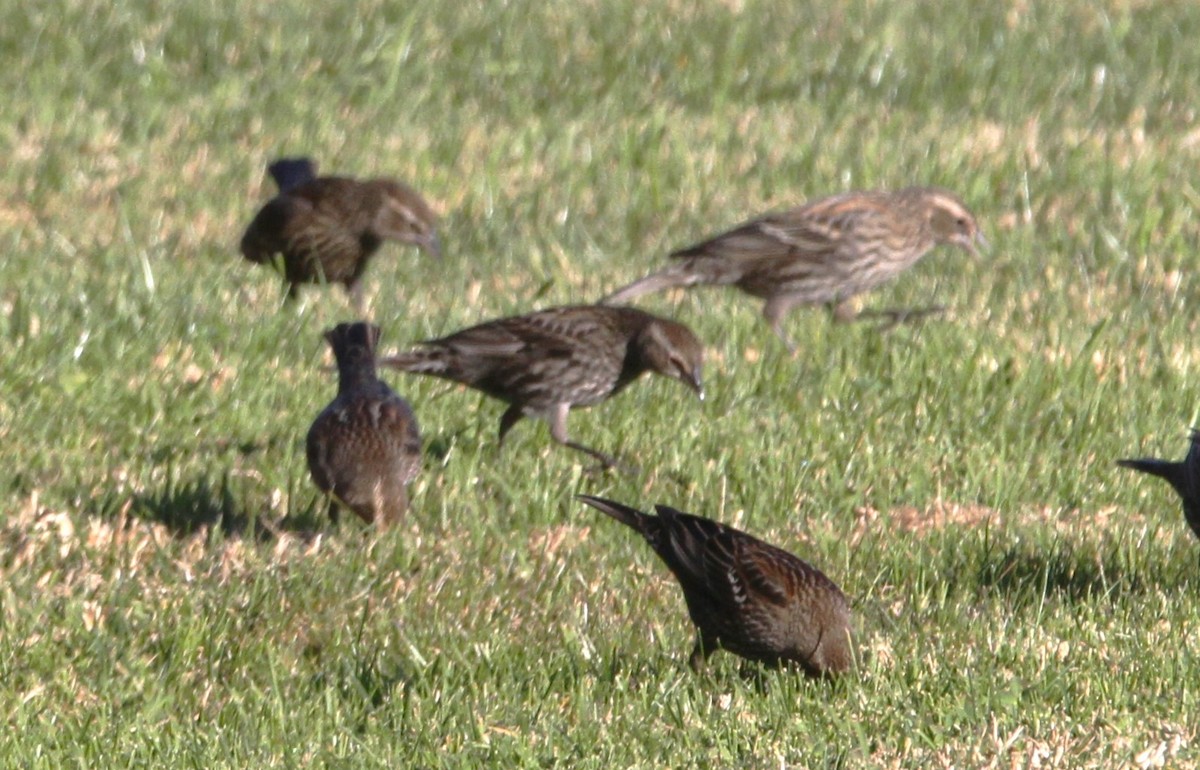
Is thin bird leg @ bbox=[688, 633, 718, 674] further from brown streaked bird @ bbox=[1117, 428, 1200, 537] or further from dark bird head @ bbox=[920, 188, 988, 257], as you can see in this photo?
dark bird head @ bbox=[920, 188, 988, 257]

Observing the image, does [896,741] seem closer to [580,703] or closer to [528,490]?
[580,703]

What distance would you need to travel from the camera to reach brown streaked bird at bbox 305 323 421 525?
7414mm

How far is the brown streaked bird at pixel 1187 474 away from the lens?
6.91 meters

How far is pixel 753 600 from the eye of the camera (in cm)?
625

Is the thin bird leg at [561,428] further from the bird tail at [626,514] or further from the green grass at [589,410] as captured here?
the bird tail at [626,514]

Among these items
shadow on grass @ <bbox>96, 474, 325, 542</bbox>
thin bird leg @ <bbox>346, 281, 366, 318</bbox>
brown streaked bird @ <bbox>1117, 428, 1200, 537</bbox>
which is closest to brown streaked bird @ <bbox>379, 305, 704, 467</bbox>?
shadow on grass @ <bbox>96, 474, 325, 542</bbox>

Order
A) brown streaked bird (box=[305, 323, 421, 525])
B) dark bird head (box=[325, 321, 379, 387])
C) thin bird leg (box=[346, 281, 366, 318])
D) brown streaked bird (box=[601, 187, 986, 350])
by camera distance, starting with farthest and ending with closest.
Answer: brown streaked bird (box=[601, 187, 986, 350]), thin bird leg (box=[346, 281, 366, 318]), dark bird head (box=[325, 321, 379, 387]), brown streaked bird (box=[305, 323, 421, 525])

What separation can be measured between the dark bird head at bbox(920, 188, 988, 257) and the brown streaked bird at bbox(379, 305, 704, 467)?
9.34 feet

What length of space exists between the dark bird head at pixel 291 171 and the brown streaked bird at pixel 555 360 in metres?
3.15

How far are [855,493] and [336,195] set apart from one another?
13.7 ft

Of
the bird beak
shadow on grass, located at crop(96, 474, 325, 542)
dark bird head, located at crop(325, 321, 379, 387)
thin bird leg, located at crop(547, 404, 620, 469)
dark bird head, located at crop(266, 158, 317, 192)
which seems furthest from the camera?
dark bird head, located at crop(266, 158, 317, 192)

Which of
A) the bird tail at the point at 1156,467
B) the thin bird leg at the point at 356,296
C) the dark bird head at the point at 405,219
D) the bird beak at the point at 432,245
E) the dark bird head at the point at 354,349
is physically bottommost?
the thin bird leg at the point at 356,296

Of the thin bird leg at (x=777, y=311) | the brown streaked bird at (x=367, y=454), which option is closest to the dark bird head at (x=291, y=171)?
the thin bird leg at (x=777, y=311)

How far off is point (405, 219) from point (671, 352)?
9.47ft
